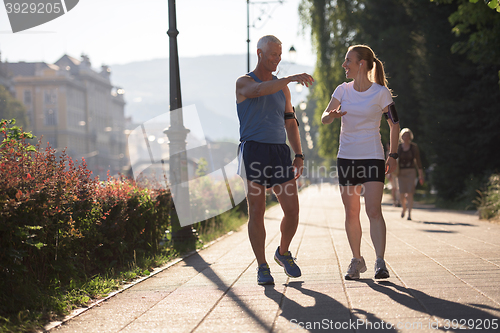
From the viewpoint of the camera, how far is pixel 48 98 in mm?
104625

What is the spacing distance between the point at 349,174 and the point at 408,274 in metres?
1.05

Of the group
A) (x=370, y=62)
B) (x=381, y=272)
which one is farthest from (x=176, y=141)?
(x=381, y=272)

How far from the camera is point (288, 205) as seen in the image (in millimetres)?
5027

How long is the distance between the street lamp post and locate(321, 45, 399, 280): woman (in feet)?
12.2

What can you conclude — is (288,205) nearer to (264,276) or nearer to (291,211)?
(291,211)

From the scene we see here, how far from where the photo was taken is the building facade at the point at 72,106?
341ft

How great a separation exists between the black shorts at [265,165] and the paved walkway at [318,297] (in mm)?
920

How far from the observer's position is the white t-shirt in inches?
198

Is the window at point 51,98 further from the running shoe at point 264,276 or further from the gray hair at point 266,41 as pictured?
the running shoe at point 264,276

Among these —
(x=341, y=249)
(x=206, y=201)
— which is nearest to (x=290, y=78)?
(x=341, y=249)

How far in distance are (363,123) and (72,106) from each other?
358 ft

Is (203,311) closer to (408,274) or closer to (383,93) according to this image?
(408,274)

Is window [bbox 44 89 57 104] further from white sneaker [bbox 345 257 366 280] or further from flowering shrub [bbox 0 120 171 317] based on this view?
white sneaker [bbox 345 257 366 280]

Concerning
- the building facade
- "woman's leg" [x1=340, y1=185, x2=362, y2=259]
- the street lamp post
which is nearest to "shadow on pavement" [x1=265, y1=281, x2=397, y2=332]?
"woman's leg" [x1=340, y1=185, x2=362, y2=259]
